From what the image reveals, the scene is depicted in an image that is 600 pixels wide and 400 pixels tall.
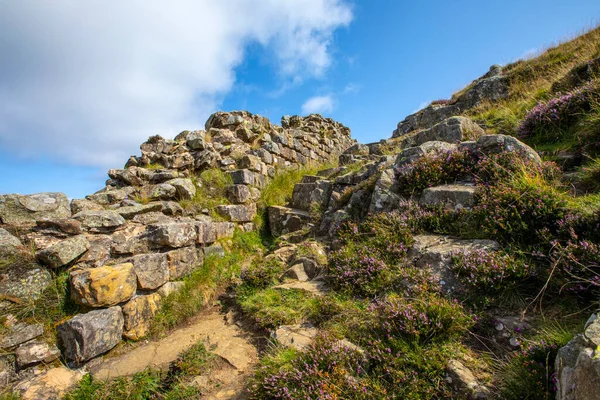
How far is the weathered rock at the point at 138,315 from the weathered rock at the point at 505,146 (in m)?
7.53

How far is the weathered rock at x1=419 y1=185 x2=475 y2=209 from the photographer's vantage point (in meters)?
5.04

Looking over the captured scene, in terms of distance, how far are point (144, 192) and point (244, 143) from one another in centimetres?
467

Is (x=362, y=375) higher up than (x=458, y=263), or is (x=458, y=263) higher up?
(x=458, y=263)

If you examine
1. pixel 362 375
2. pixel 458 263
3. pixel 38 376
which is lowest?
pixel 362 375

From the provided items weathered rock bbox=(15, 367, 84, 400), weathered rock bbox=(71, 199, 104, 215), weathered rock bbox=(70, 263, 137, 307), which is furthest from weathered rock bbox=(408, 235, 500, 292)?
weathered rock bbox=(71, 199, 104, 215)

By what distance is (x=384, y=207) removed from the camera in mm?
6125

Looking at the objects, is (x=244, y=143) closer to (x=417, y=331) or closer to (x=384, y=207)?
(x=384, y=207)

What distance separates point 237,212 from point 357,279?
193 inches

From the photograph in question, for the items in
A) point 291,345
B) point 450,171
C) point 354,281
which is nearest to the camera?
point 291,345

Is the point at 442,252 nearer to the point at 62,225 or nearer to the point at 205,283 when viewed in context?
the point at 205,283

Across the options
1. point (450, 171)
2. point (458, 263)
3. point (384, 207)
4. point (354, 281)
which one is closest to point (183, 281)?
point (354, 281)

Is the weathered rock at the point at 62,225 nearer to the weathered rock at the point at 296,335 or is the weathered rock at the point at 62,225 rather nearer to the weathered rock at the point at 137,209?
the weathered rock at the point at 137,209

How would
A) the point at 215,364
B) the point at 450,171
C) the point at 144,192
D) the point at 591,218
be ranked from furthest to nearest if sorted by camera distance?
1. the point at 144,192
2. the point at 450,171
3. the point at 215,364
4. the point at 591,218

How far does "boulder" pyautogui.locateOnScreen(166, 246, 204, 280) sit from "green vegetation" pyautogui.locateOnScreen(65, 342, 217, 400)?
2.15m
